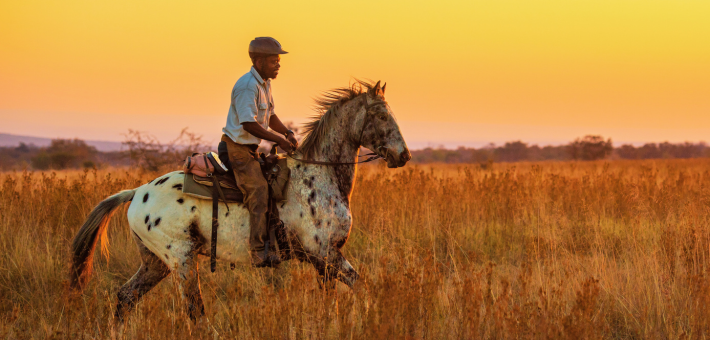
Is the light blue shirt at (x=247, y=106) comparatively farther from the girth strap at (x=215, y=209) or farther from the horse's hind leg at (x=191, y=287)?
the horse's hind leg at (x=191, y=287)

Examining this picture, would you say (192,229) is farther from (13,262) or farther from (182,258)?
(13,262)

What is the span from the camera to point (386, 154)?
16.0 ft

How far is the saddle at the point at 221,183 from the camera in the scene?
4812 mm

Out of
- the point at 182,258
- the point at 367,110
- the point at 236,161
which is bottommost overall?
the point at 182,258

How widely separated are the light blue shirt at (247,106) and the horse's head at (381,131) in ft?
3.08

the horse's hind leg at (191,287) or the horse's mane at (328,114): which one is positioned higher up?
the horse's mane at (328,114)

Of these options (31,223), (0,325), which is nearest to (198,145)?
(31,223)

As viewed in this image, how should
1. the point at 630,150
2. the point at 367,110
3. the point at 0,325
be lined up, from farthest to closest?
the point at 630,150
the point at 367,110
the point at 0,325

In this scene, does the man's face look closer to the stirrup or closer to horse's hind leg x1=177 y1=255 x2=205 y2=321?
the stirrup

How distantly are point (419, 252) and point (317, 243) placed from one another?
3.02m

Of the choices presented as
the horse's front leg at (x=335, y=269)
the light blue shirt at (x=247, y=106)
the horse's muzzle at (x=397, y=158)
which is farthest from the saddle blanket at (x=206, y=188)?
the horse's muzzle at (x=397, y=158)

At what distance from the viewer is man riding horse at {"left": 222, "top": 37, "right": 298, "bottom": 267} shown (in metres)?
4.74

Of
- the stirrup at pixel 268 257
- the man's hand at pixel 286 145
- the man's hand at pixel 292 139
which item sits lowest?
the stirrup at pixel 268 257

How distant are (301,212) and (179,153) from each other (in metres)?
12.6
